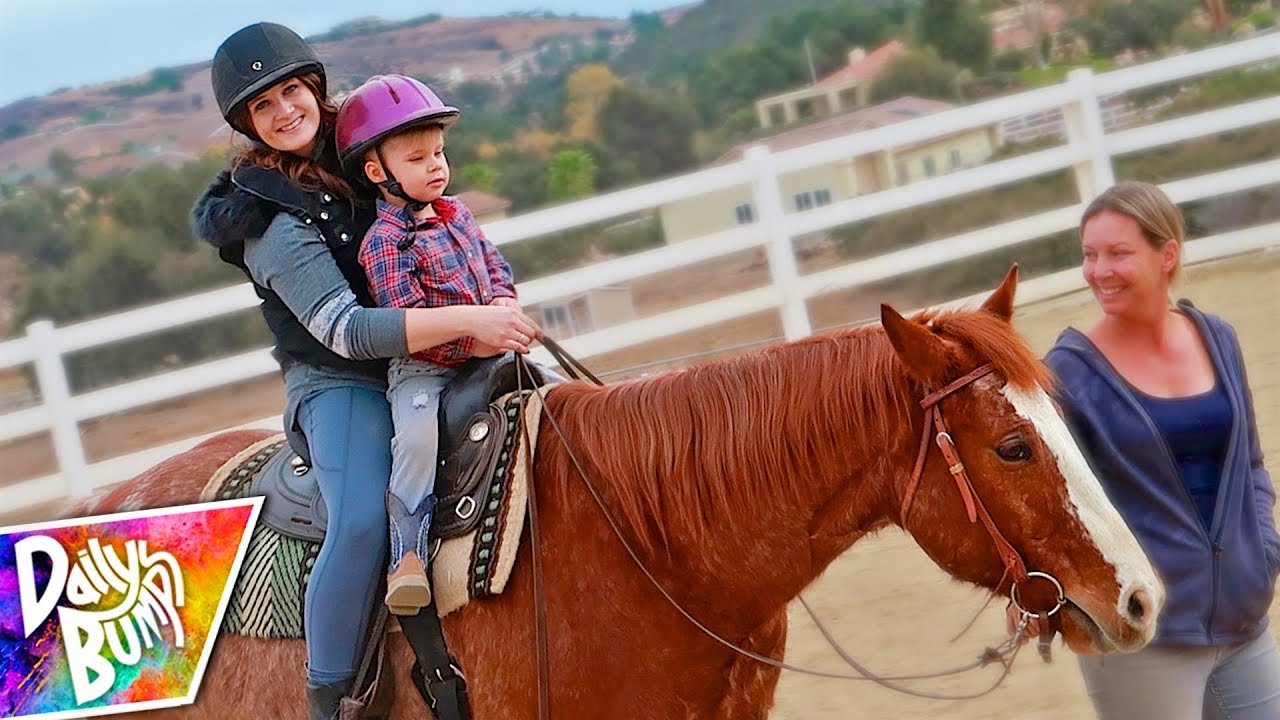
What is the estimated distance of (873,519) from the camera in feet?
8.46

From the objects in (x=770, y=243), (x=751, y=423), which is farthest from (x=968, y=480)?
(x=770, y=243)

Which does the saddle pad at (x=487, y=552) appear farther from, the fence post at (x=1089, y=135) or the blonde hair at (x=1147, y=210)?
the fence post at (x=1089, y=135)

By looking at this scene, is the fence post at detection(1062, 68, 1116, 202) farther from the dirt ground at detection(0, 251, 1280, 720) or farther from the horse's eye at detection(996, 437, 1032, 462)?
the horse's eye at detection(996, 437, 1032, 462)

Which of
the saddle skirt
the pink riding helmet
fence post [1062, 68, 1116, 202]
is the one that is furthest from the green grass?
the saddle skirt

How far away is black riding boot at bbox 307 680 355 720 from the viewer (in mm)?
2688

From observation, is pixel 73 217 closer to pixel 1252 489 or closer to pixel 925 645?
pixel 925 645

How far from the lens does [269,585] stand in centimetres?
294

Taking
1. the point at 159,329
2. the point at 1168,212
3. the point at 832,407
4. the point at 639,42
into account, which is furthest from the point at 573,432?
the point at 639,42

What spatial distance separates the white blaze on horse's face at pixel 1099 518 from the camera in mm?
2301

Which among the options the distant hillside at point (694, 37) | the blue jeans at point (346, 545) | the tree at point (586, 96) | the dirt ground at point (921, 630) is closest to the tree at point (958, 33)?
the distant hillside at point (694, 37)

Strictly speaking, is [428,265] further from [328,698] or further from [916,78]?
[916,78]

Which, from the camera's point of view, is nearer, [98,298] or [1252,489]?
[1252,489]

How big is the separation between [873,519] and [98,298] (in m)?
22.5

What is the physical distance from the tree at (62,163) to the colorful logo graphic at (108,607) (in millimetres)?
21061
